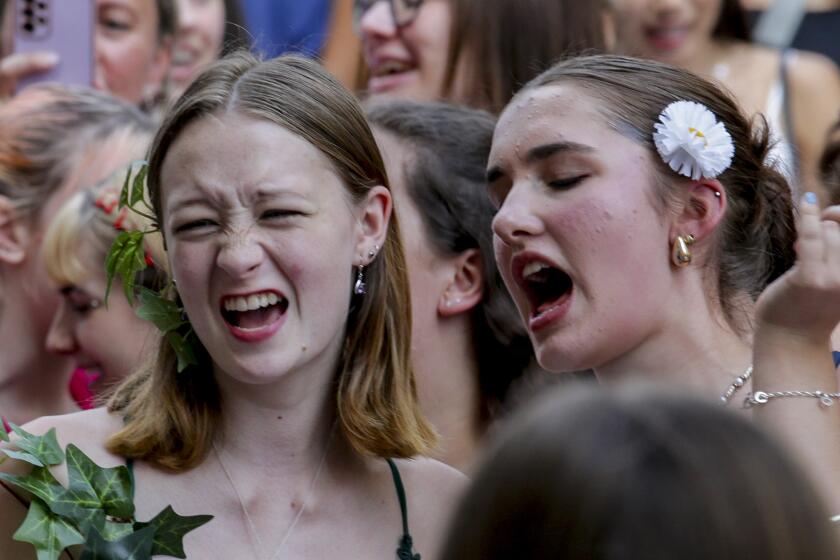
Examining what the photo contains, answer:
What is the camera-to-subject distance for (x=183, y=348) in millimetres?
2818

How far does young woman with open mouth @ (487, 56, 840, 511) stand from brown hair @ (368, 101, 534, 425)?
77cm

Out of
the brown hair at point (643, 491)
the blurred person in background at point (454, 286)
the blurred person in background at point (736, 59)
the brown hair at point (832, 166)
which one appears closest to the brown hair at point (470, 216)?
the blurred person in background at point (454, 286)

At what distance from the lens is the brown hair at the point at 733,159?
2.90 m

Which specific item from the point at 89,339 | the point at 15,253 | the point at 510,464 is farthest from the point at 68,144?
the point at 510,464

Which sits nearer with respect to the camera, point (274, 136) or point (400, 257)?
point (274, 136)

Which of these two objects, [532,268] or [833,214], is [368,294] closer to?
[532,268]

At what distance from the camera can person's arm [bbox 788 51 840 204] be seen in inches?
191

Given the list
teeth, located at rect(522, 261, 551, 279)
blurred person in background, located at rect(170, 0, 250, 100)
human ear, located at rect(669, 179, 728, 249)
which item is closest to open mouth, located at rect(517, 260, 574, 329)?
teeth, located at rect(522, 261, 551, 279)

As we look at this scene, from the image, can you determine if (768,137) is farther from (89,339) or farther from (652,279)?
(89,339)

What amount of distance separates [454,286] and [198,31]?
2.29 m

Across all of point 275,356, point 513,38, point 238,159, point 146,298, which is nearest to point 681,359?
point 275,356

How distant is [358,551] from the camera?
2.72 meters

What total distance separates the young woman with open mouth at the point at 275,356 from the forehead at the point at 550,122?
0.28 metres

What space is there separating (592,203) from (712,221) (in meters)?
0.29
